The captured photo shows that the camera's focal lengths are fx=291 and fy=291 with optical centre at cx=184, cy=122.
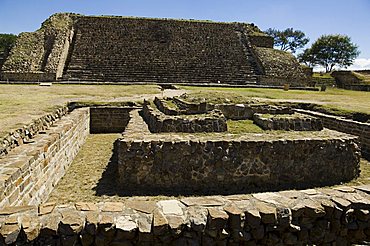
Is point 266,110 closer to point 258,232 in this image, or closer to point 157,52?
point 258,232

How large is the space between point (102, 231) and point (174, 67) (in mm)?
25589

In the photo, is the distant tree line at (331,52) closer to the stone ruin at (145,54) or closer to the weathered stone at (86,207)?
the stone ruin at (145,54)

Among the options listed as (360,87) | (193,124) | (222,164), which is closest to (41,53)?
(193,124)

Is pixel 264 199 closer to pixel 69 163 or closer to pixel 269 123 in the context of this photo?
pixel 269 123

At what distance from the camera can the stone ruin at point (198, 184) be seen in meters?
2.70

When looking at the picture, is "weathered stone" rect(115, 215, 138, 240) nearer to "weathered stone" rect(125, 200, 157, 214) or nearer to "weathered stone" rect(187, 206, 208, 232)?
"weathered stone" rect(125, 200, 157, 214)

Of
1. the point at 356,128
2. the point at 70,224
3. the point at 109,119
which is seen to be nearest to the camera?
the point at 70,224

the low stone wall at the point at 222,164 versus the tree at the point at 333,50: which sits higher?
the tree at the point at 333,50

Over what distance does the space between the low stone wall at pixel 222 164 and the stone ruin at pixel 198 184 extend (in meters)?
0.02

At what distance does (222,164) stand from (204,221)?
2.72 meters

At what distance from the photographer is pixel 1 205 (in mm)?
3430

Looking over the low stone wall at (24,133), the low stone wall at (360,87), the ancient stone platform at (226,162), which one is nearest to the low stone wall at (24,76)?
the low stone wall at (24,133)

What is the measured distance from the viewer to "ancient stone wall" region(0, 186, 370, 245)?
262 cm

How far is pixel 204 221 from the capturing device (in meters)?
2.80
